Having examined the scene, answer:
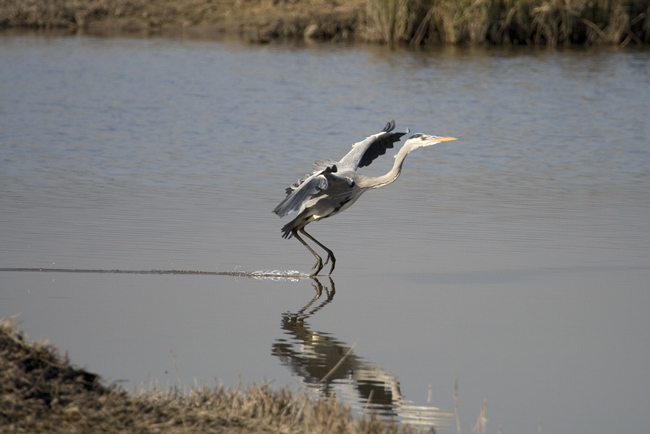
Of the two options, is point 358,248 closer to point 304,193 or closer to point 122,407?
point 304,193

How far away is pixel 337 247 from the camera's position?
395 inches

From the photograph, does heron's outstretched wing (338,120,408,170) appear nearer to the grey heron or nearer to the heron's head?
the grey heron

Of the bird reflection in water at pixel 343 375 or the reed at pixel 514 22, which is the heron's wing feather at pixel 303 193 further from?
the reed at pixel 514 22

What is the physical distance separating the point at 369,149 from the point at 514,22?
70.3 ft

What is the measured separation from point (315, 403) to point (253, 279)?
3539 millimetres

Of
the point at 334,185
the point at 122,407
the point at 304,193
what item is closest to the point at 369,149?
the point at 334,185

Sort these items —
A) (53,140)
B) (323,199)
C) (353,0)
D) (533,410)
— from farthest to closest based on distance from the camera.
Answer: (353,0) < (53,140) < (323,199) < (533,410)

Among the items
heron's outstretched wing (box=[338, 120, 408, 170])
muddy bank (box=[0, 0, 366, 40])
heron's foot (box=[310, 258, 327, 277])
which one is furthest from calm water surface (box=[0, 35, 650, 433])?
muddy bank (box=[0, 0, 366, 40])

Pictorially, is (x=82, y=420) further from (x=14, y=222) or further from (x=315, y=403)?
(x=14, y=222)

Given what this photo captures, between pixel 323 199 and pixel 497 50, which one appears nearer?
pixel 323 199

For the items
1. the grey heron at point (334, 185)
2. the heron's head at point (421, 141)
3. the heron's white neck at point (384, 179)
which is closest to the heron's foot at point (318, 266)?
the grey heron at point (334, 185)

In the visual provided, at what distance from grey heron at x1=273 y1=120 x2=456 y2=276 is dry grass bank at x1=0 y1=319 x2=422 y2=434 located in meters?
3.76

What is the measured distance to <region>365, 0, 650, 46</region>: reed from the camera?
98.6 feet

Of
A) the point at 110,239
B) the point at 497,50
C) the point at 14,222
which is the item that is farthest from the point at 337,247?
the point at 497,50
